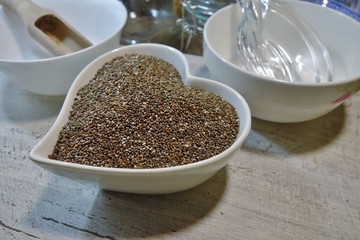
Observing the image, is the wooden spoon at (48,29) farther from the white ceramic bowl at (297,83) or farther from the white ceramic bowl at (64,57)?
the white ceramic bowl at (297,83)

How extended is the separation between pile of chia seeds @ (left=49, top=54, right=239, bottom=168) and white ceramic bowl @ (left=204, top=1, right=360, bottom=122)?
47mm

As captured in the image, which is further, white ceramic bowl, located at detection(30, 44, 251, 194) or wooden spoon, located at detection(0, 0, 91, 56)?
wooden spoon, located at detection(0, 0, 91, 56)

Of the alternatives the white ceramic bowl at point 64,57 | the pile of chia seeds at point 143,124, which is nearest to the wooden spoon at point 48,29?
the white ceramic bowl at point 64,57

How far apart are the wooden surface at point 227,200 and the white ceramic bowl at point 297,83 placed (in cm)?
6

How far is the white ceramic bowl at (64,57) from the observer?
52 centimetres

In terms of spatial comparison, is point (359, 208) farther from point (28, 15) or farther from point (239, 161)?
point (28, 15)

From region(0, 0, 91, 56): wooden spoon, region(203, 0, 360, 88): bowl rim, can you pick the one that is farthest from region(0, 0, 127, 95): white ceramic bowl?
region(203, 0, 360, 88): bowl rim

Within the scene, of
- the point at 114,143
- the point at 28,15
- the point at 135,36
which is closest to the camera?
the point at 114,143

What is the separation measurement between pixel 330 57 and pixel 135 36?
396mm

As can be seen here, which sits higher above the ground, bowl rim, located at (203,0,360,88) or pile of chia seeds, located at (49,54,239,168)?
bowl rim, located at (203,0,360,88)

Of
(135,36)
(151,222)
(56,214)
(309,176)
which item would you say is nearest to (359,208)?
(309,176)

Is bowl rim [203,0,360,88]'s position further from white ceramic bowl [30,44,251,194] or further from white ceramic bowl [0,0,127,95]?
white ceramic bowl [0,0,127,95]

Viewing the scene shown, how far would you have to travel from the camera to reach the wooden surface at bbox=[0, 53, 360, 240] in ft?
1.31

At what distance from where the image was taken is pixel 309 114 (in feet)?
1.60
